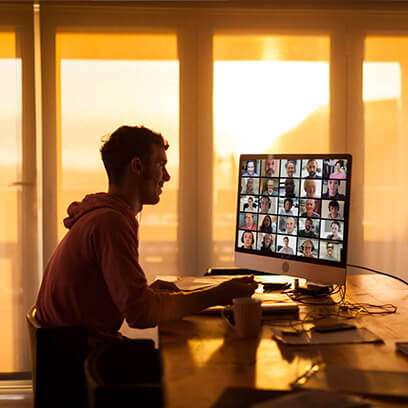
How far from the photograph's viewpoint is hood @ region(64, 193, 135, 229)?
6.76ft

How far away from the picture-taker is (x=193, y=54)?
13.1 ft

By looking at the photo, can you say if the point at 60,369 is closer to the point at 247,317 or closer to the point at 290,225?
the point at 247,317

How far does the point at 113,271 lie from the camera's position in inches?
74.9

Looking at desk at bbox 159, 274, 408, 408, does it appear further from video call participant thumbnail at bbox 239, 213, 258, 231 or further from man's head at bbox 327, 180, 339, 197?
video call participant thumbnail at bbox 239, 213, 258, 231

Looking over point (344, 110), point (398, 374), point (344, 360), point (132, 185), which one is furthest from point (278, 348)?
point (344, 110)

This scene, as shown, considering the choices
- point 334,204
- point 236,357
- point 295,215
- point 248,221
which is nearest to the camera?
point 236,357

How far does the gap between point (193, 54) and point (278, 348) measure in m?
2.63

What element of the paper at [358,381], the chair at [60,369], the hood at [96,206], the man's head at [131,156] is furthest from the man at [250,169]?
the paper at [358,381]

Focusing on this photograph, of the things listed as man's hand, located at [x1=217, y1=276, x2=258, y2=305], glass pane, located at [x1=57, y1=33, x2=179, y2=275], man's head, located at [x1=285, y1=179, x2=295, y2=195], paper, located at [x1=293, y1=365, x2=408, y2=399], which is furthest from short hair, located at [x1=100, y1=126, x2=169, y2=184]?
glass pane, located at [x1=57, y1=33, x2=179, y2=275]

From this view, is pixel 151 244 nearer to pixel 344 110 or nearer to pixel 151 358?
pixel 344 110

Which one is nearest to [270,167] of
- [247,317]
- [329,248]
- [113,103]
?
[329,248]

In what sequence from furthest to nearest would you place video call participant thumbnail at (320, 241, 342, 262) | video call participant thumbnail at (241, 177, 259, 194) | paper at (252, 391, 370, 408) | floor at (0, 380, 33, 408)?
1. floor at (0, 380, 33, 408)
2. video call participant thumbnail at (241, 177, 259, 194)
3. video call participant thumbnail at (320, 241, 342, 262)
4. paper at (252, 391, 370, 408)

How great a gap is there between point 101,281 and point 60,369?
11.7 inches

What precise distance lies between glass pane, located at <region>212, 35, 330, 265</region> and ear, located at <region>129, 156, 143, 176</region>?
184 centimetres
